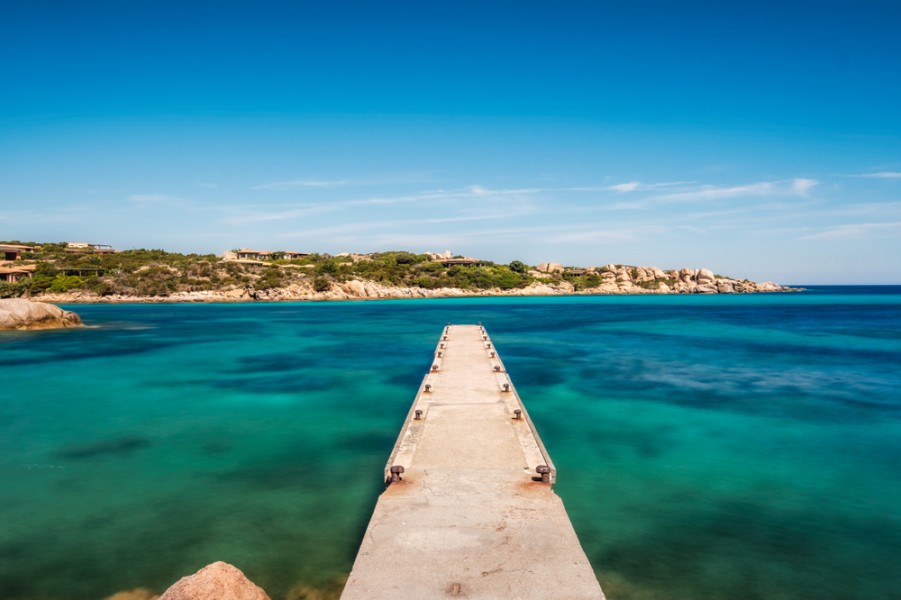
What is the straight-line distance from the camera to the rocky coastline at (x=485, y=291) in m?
94.0

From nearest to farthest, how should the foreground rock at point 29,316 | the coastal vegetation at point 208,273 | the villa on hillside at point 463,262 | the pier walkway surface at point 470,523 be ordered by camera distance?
the pier walkway surface at point 470,523 < the foreground rock at point 29,316 < the coastal vegetation at point 208,273 < the villa on hillside at point 463,262

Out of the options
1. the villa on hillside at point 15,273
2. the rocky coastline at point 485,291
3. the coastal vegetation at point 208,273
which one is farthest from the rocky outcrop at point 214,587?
the villa on hillside at point 15,273

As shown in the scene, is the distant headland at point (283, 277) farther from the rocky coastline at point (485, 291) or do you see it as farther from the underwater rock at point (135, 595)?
the underwater rock at point (135, 595)

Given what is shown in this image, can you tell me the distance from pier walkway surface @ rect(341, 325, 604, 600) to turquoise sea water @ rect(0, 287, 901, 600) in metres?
1.48

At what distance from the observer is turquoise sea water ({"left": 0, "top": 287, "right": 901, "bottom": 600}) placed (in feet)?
27.6

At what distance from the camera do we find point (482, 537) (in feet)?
23.1

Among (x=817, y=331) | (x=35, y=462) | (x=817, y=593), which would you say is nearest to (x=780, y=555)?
(x=817, y=593)

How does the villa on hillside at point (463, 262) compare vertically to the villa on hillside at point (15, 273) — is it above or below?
above

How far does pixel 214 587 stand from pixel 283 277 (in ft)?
344

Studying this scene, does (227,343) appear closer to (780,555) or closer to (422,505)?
(422,505)

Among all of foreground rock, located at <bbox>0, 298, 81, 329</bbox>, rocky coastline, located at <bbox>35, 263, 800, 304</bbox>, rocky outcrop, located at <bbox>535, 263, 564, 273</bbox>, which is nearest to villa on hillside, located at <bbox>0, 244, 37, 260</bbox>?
rocky coastline, located at <bbox>35, 263, 800, 304</bbox>

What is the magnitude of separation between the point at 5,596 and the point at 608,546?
913 centimetres

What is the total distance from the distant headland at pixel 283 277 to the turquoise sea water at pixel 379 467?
233 ft

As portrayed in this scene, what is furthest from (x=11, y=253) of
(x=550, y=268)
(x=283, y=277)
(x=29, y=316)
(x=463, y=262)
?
(x=550, y=268)
